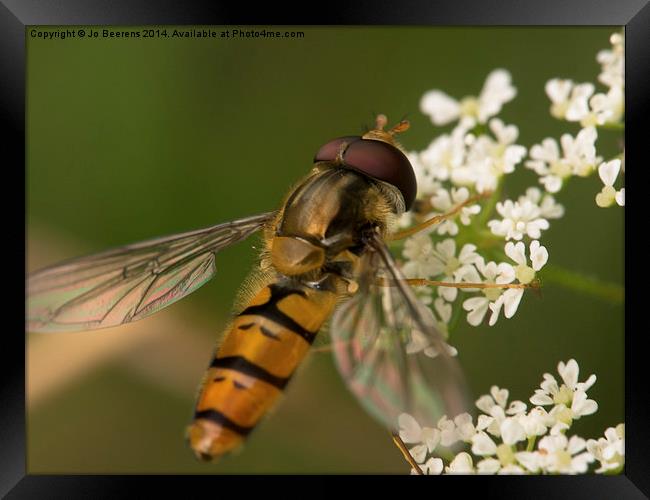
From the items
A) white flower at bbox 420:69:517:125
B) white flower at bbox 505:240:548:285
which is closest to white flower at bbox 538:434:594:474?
white flower at bbox 505:240:548:285

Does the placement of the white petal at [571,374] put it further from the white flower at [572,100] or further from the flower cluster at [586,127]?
the white flower at [572,100]

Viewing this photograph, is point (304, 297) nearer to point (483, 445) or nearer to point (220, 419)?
point (220, 419)

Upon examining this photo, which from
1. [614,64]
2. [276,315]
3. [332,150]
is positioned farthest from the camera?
[614,64]

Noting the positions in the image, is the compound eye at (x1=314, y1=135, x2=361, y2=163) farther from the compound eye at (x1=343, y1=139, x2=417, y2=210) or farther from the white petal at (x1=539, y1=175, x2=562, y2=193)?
the white petal at (x1=539, y1=175, x2=562, y2=193)

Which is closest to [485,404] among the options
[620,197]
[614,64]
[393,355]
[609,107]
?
[393,355]

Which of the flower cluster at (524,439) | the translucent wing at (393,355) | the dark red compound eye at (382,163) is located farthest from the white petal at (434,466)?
the dark red compound eye at (382,163)

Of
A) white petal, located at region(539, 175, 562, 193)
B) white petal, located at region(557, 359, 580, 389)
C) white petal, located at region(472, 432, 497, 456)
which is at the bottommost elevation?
white petal, located at region(472, 432, 497, 456)

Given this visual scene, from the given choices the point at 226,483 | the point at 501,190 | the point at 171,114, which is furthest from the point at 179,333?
the point at 501,190
